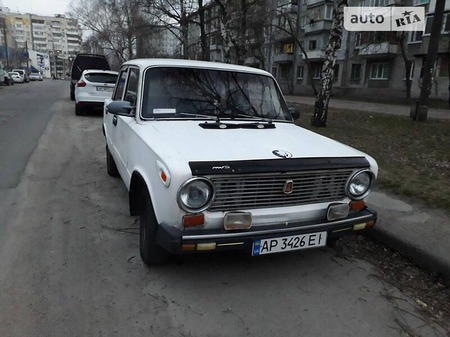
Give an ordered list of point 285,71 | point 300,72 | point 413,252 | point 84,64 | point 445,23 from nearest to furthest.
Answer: point 413,252, point 84,64, point 445,23, point 300,72, point 285,71

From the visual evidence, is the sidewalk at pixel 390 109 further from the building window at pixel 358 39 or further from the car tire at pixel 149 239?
the building window at pixel 358 39

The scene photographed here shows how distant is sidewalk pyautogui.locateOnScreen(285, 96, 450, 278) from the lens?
359 centimetres

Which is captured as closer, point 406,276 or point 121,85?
point 406,276

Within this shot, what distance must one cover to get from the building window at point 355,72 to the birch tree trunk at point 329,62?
93.3 ft

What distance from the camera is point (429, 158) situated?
25.0ft

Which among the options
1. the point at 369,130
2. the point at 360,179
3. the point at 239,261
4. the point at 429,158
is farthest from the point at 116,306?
the point at 369,130

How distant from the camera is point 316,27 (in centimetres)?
4162

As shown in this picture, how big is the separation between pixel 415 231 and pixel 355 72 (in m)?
36.6

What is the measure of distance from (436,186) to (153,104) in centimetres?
443

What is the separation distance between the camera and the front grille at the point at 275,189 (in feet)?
9.08

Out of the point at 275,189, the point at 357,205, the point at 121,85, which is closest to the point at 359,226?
the point at 357,205

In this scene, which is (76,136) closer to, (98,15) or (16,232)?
(16,232)

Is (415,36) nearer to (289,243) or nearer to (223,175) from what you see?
(289,243)

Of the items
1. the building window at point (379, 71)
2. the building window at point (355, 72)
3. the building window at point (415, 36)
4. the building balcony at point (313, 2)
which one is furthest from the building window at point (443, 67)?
the building balcony at point (313, 2)
